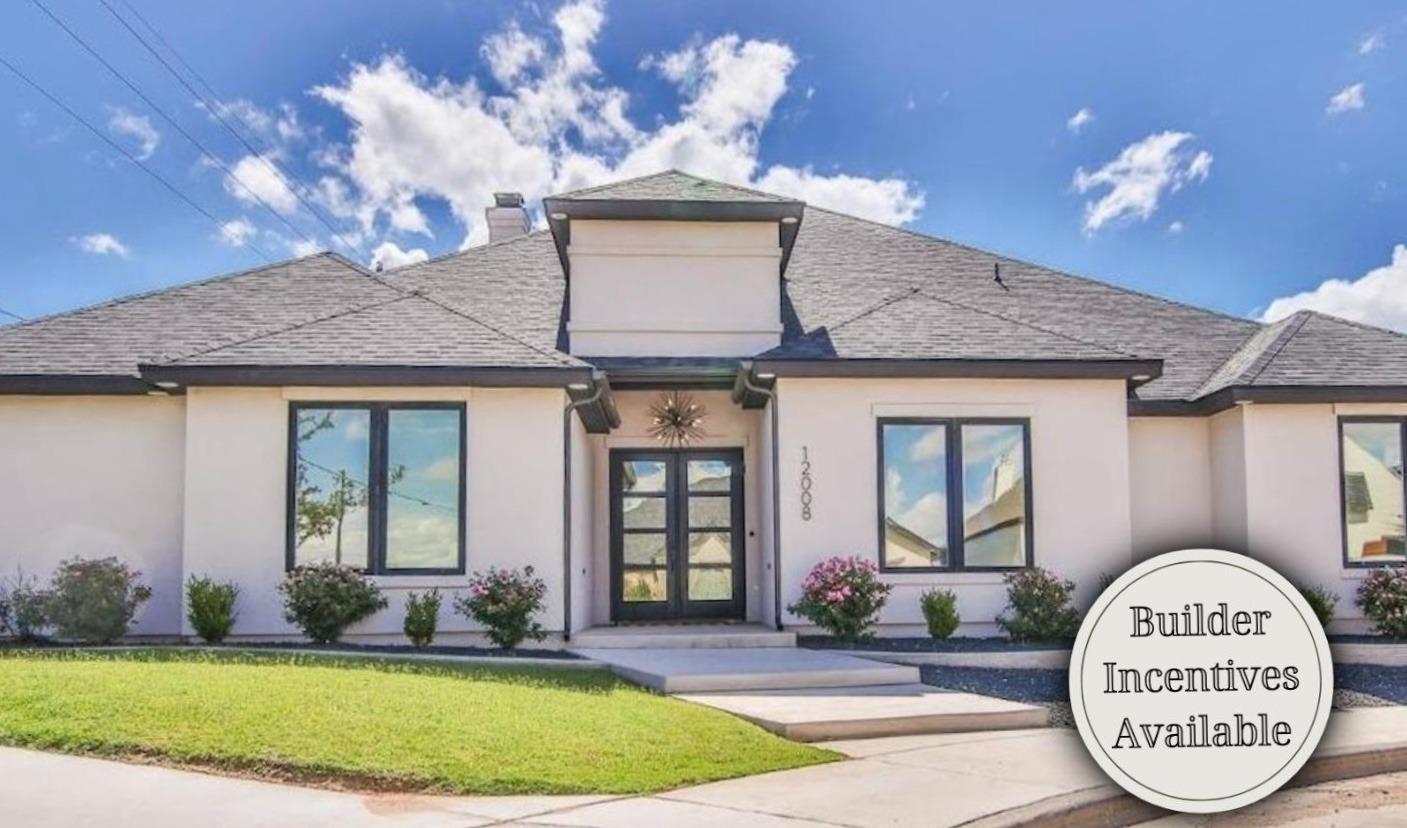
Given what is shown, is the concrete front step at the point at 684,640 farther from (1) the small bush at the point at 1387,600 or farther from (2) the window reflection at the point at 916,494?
(1) the small bush at the point at 1387,600

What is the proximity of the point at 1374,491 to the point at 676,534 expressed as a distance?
8331 millimetres

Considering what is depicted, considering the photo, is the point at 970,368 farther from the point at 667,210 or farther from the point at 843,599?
the point at 667,210

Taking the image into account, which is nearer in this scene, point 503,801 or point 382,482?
point 503,801

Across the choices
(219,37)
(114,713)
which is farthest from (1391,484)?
(219,37)

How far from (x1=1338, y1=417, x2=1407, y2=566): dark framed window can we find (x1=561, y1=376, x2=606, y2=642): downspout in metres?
8.76

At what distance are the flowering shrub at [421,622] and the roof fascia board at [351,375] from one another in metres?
2.26

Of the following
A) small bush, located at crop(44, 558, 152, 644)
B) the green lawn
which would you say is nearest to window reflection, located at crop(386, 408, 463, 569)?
small bush, located at crop(44, 558, 152, 644)

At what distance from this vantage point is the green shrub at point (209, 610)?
11484 mm

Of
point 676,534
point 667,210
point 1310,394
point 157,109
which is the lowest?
point 676,534

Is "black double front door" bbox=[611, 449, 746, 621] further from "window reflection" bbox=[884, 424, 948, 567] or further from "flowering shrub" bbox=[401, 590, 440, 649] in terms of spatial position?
"flowering shrub" bbox=[401, 590, 440, 649]

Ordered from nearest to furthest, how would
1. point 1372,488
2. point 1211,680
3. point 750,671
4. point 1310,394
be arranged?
1. point 1211,680
2. point 750,671
3. point 1310,394
4. point 1372,488

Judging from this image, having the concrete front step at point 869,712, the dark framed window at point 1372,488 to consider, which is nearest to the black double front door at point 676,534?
the concrete front step at point 869,712

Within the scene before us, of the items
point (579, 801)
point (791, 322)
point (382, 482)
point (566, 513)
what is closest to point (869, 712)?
point (579, 801)

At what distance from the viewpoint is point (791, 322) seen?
14.8 meters
